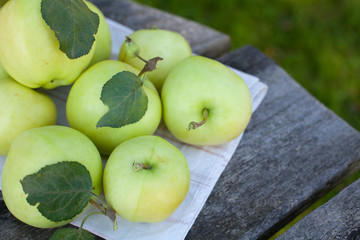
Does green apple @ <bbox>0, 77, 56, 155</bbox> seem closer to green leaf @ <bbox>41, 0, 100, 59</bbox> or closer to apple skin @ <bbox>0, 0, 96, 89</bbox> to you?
apple skin @ <bbox>0, 0, 96, 89</bbox>

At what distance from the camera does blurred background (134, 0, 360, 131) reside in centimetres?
162

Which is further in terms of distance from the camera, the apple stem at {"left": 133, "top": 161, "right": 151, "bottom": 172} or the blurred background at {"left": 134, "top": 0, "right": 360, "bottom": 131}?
the blurred background at {"left": 134, "top": 0, "right": 360, "bottom": 131}

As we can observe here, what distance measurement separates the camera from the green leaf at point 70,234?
604 millimetres

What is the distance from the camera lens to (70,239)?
2.00ft

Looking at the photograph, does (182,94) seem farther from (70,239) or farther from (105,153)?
(70,239)

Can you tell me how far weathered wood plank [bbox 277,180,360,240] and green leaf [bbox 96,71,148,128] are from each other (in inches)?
13.6

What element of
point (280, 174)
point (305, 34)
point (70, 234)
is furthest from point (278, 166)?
point (305, 34)

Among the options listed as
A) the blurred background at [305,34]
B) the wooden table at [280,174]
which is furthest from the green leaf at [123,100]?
the blurred background at [305,34]

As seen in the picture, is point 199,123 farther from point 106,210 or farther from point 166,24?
point 166,24

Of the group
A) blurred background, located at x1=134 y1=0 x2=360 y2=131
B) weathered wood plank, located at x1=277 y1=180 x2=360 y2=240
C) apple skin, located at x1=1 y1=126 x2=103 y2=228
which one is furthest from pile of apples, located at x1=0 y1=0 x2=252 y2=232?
blurred background, located at x1=134 y1=0 x2=360 y2=131

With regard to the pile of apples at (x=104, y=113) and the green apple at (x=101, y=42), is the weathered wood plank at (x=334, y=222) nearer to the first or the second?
the pile of apples at (x=104, y=113)

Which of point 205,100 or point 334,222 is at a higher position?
point 205,100

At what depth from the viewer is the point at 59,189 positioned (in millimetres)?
600

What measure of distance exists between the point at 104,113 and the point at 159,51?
0.22 meters
